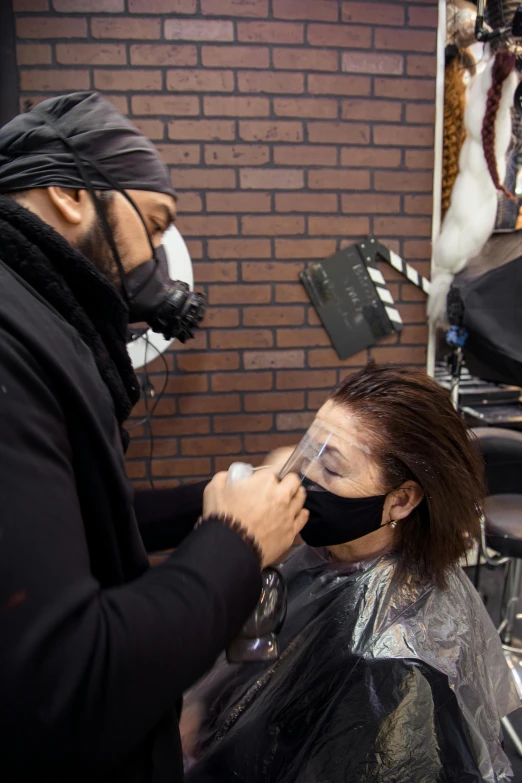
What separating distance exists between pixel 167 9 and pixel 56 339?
211cm

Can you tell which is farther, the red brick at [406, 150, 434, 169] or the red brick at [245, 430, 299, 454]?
the red brick at [245, 430, 299, 454]

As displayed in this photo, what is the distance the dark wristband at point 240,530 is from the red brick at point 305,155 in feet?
6.45

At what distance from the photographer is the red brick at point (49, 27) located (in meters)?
2.11

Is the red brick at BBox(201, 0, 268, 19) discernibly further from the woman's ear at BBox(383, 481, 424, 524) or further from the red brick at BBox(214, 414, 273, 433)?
the woman's ear at BBox(383, 481, 424, 524)

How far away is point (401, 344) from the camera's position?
2.51m

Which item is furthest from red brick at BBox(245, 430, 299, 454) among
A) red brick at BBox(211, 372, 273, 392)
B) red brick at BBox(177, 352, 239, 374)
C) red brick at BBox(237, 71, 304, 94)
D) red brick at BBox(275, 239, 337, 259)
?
red brick at BBox(237, 71, 304, 94)

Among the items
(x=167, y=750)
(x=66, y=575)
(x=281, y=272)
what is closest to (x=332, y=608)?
(x=167, y=750)

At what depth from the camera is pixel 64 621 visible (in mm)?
511

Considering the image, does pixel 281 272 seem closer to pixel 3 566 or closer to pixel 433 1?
pixel 433 1

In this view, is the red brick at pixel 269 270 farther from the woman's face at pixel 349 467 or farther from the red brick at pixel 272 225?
the woman's face at pixel 349 467

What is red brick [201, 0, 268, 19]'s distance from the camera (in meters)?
2.13

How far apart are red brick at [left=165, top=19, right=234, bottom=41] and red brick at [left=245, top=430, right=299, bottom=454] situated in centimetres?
174

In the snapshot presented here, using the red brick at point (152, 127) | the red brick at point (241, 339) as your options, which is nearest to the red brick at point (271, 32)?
the red brick at point (152, 127)

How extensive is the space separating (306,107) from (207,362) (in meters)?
1.21
